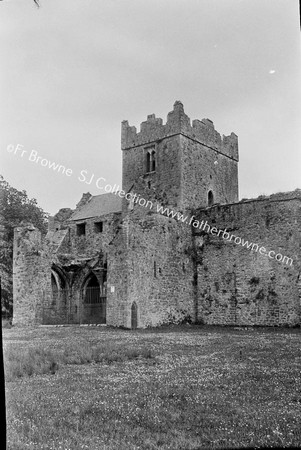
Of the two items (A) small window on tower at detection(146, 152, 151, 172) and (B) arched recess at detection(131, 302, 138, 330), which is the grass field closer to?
(B) arched recess at detection(131, 302, 138, 330)

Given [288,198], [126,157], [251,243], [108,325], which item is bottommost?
[108,325]

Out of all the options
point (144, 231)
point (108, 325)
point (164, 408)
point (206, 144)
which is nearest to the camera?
point (164, 408)

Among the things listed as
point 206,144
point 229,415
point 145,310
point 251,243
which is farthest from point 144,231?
point 229,415

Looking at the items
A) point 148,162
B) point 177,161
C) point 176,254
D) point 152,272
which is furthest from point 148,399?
point 148,162

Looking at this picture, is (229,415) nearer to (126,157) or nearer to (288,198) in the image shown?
(288,198)

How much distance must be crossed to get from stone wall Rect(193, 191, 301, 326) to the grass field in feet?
45.7

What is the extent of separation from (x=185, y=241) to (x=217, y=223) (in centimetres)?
206

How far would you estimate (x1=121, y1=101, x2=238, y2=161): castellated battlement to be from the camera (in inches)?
1219

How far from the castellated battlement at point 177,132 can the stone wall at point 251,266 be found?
17.4ft

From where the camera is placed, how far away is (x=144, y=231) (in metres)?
26.0

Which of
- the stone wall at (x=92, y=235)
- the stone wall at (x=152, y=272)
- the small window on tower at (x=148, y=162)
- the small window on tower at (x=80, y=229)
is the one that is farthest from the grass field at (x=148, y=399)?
the small window on tower at (x=80, y=229)

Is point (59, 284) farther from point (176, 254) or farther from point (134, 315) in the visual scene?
point (134, 315)

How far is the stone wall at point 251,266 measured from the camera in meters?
26.1

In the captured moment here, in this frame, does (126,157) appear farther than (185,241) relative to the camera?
Yes
